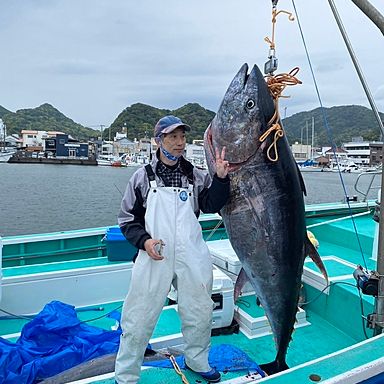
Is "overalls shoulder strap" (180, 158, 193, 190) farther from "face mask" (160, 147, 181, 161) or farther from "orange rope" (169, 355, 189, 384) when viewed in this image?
"orange rope" (169, 355, 189, 384)

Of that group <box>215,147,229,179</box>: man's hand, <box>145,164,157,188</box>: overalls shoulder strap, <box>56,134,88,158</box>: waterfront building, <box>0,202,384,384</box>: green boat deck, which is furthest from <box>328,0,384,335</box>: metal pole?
<box>56,134,88,158</box>: waterfront building

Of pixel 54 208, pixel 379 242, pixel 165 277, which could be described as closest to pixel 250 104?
pixel 165 277

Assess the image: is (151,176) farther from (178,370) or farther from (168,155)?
(178,370)

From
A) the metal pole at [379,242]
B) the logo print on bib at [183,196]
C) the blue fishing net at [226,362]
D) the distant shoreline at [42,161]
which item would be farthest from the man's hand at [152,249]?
the distant shoreline at [42,161]

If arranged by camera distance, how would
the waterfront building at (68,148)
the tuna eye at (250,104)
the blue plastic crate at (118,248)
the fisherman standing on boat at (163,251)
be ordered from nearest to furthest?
the tuna eye at (250,104) → the fisherman standing on boat at (163,251) → the blue plastic crate at (118,248) → the waterfront building at (68,148)

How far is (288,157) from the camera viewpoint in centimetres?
210

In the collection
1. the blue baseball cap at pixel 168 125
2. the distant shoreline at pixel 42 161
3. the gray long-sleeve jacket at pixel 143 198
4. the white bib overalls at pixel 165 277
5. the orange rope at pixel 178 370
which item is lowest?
the distant shoreline at pixel 42 161

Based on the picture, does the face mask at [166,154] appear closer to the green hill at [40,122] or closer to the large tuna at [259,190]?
the large tuna at [259,190]

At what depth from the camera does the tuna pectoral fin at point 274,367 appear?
8.03 ft

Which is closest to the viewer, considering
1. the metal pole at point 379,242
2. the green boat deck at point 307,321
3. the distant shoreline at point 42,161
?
the metal pole at point 379,242

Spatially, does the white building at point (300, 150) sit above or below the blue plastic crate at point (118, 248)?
above

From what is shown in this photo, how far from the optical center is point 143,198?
2350 mm

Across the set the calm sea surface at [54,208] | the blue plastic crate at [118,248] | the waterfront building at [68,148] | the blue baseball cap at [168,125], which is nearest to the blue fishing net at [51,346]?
the blue plastic crate at [118,248]

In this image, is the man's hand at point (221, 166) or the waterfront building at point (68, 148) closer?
the man's hand at point (221, 166)
